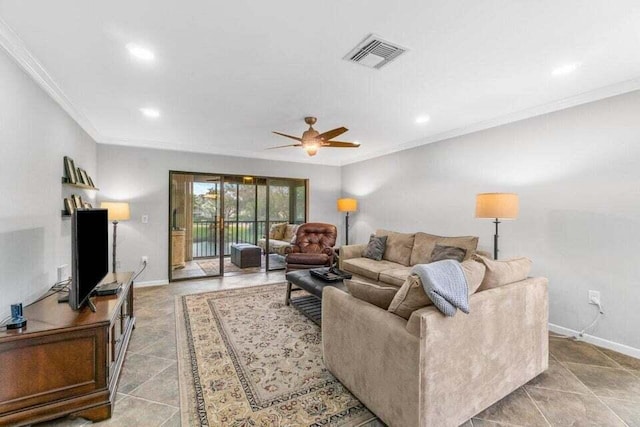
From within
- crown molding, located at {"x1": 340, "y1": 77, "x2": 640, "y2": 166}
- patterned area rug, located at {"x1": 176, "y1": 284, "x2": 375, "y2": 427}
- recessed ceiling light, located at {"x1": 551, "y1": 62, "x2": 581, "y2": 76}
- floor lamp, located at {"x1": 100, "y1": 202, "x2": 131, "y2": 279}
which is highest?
recessed ceiling light, located at {"x1": 551, "y1": 62, "x2": 581, "y2": 76}

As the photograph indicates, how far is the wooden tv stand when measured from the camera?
1.64 metres

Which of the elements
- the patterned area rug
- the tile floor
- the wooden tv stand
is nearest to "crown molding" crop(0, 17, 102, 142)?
the wooden tv stand

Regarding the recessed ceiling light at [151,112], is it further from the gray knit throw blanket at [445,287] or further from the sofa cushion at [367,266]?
the gray knit throw blanket at [445,287]

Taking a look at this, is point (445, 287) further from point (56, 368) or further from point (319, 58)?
point (56, 368)

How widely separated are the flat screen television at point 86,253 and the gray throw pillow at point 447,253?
11.8 ft

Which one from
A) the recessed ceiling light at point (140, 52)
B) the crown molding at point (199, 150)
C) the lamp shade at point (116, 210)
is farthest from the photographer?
the crown molding at point (199, 150)

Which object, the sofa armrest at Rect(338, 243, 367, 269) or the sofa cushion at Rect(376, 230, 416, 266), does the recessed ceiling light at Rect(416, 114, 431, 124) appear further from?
the sofa armrest at Rect(338, 243, 367, 269)

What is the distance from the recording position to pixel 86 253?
2.14 m

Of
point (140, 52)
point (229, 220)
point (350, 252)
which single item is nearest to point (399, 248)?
point (350, 252)

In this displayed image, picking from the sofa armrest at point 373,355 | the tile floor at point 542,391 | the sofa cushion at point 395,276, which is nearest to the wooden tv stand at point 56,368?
the tile floor at point 542,391

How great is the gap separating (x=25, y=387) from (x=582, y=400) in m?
3.57

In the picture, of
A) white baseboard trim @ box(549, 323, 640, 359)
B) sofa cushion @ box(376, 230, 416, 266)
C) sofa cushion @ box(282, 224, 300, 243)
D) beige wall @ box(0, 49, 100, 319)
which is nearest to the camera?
beige wall @ box(0, 49, 100, 319)

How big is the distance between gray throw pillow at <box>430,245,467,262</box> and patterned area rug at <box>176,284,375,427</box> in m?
1.85

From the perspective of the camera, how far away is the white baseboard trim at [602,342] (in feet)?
8.65
